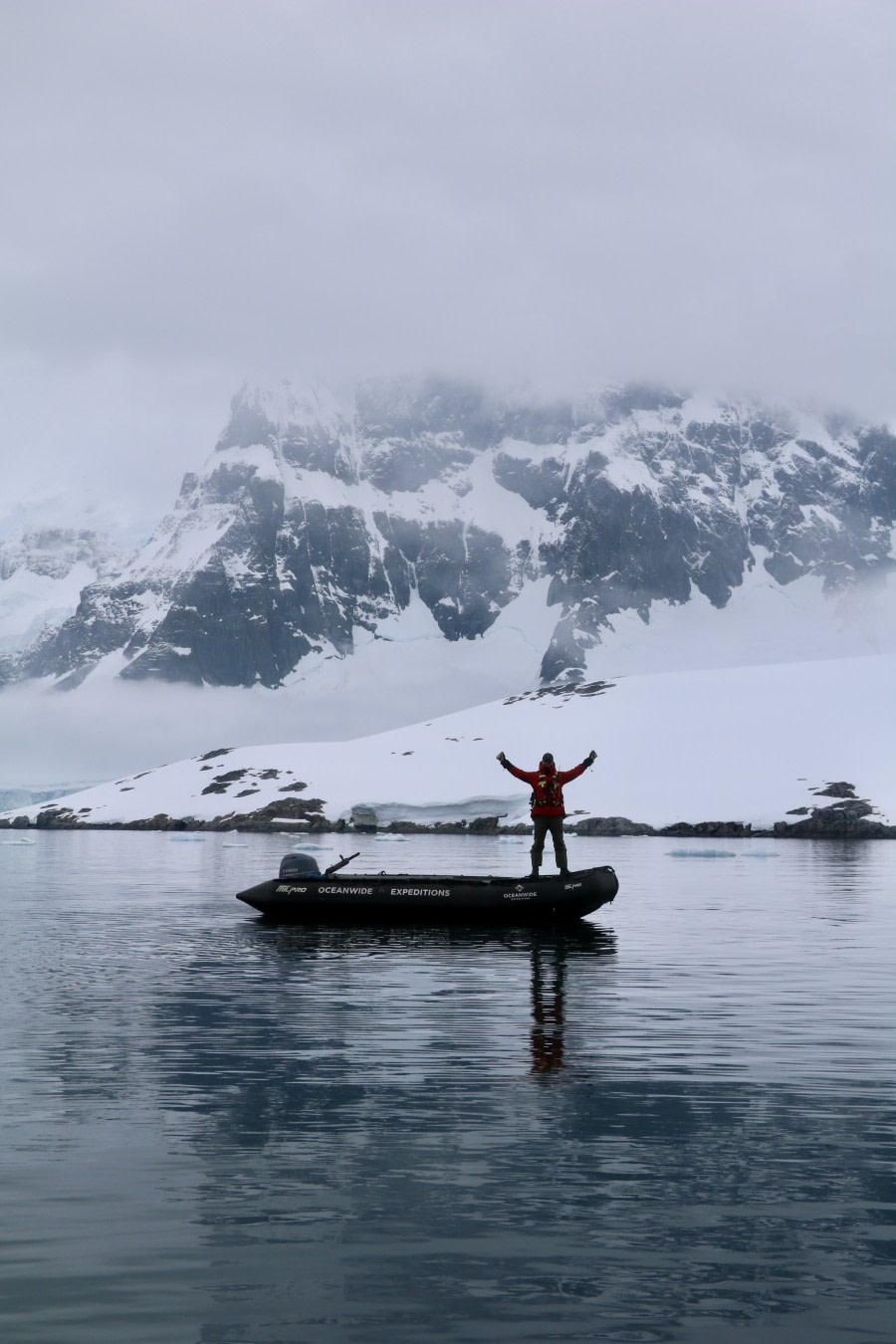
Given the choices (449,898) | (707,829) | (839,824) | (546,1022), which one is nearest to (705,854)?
(707,829)

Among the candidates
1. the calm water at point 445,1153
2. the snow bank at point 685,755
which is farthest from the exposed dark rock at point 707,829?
the calm water at point 445,1153

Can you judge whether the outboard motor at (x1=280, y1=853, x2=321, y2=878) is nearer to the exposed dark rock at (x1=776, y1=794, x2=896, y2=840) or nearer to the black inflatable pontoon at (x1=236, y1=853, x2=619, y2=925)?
the black inflatable pontoon at (x1=236, y1=853, x2=619, y2=925)

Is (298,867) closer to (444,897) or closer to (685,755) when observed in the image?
(444,897)

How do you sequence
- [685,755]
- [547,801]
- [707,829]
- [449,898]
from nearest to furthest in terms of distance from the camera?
[449,898]
[547,801]
[707,829]
[685,755]

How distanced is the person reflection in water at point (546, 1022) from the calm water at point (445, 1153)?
0.10m

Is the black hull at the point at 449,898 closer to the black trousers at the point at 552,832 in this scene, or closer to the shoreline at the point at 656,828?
the black trousers at the point at 552,832

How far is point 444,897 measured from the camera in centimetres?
3650

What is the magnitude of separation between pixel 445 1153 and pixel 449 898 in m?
24.0

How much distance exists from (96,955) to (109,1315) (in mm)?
22499

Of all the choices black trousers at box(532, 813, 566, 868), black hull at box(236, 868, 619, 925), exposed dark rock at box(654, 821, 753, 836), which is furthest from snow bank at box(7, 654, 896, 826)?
black hull at box(236, 868, 619, 925)

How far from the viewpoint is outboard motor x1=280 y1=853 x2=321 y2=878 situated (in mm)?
39406

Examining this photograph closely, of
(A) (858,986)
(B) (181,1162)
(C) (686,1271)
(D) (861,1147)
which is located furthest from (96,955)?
(C) (686,1271)

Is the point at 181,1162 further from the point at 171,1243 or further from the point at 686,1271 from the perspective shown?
the point at 686,1271

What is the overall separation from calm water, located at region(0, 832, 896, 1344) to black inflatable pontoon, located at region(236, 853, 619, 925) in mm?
7858
